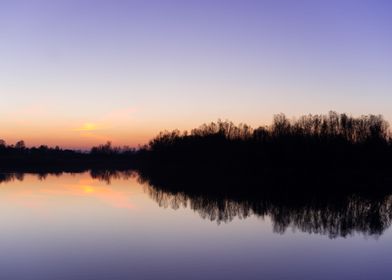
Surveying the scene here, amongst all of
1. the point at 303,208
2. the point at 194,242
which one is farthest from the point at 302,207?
the point at 194,242

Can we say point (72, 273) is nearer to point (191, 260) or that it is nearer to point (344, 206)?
point (191, 260)

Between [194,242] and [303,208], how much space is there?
11818mm

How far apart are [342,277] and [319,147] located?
47.7 meters

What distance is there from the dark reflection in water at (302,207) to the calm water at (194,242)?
0.07m

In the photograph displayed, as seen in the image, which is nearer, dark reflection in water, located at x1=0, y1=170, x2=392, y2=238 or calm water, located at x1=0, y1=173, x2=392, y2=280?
calm water, located at x1=0, y1=173, x2=392, y2=280

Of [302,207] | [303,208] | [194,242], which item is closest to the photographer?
[194,242]

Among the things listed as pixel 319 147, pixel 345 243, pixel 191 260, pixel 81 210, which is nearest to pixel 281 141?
Answer: pixel 319 147

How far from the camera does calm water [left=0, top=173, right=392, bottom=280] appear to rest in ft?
38.3

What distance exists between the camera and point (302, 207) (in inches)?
1036

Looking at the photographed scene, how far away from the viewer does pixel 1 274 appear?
10.9m

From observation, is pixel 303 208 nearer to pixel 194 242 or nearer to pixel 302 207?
pixel 302 207

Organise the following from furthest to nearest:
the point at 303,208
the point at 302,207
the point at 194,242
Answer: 1. the point at 302,207
2. the point at 303,208
3. the point at 194,242

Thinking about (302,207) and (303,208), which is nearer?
→ (303,208)

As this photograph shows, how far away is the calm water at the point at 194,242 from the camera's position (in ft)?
38.3
